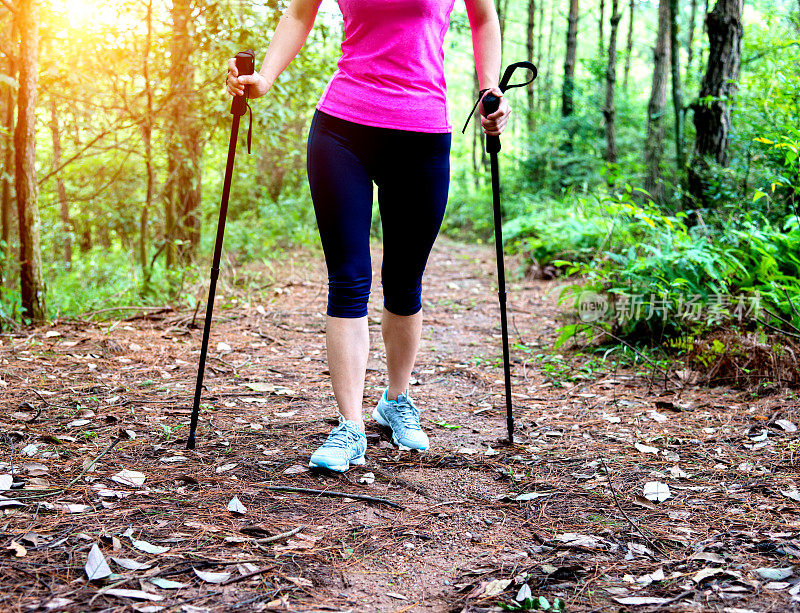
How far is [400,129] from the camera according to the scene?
2.58m

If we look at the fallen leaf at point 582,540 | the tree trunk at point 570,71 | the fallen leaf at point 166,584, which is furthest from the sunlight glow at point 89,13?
the tree trunk at point 570,71

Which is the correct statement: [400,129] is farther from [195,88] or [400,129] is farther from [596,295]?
[195,88]

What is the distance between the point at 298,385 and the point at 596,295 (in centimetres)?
234

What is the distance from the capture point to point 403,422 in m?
2.94

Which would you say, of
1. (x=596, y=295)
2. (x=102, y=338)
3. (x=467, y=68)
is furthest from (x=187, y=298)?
(x=467, y=68)

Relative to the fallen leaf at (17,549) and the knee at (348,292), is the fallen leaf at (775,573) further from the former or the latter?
the fallen leaf at (17,549)

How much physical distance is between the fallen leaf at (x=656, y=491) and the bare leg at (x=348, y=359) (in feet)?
3.72

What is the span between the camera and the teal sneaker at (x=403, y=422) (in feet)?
9.48

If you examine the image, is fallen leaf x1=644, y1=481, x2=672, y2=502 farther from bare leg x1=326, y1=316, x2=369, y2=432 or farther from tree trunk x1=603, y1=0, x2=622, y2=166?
tree trunk x1=603, y1=0, x2=622, y2=166

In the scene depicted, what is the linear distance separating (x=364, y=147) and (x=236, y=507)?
1.43 m

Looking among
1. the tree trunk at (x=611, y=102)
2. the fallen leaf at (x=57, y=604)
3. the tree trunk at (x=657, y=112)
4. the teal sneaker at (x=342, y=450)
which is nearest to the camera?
the fallen leaf at (x=57, y=604)

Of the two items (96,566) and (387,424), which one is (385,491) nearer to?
(387,424)

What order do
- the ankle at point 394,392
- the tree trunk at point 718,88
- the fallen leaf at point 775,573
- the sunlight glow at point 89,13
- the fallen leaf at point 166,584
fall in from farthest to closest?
1. the tree trunk at point 718,88
2. the sunlight glow at point 89,13
3. the ankle at point 394,392
4. the fallen leaf at point 775,573
5. the fallen leaf at point 166,584

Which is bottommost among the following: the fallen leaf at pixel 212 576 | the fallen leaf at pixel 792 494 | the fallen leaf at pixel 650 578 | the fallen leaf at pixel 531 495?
the fallen leaf at pixel 531 495
